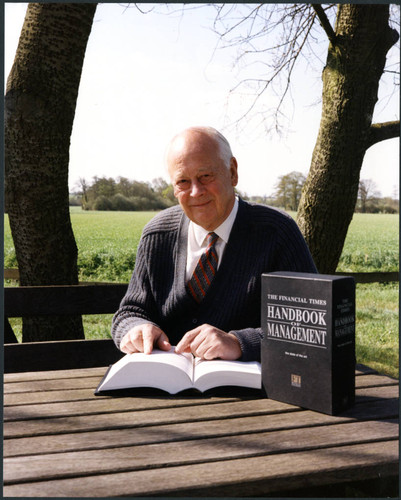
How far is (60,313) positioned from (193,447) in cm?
188

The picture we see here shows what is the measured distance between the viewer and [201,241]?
2326 mm

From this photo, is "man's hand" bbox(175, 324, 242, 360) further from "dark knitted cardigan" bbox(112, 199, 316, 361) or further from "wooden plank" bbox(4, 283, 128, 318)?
"wooden plank" bbox(4, 283, 128, 318)

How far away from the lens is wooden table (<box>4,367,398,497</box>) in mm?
1217

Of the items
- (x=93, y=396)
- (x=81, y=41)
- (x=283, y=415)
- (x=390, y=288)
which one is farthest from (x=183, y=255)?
(x=390, y=288)

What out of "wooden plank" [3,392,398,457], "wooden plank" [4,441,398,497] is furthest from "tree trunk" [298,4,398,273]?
"wooden plank" [4,441,398,497]

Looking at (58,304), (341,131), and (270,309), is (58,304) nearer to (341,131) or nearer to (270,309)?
(270,309)

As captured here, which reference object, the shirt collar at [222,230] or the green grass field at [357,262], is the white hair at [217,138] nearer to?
the shirt collar at [222,230]

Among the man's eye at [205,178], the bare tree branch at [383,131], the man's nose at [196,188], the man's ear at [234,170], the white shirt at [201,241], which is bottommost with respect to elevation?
the white shirt at [201,241]

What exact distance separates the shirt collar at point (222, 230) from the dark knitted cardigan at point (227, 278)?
20 mm

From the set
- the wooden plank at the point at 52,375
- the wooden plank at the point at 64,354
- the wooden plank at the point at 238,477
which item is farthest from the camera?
the wooden plank at the point at 64,354

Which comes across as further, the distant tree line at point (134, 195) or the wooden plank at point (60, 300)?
the distant tree line at point (134, 195)

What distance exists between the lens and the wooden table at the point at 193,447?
122cm

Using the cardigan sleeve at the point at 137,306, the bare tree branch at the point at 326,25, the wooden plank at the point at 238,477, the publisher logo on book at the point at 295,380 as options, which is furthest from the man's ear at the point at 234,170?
the bare tree branch at the point at 326,25

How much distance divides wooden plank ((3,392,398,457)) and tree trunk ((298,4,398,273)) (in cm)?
320
